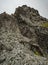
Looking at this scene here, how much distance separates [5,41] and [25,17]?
63.6 ft

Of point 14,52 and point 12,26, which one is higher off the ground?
point 12,26

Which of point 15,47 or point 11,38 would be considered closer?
point 15,47

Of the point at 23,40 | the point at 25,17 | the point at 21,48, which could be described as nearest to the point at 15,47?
the point at 21,48

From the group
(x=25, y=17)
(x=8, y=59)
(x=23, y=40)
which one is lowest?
(x=8, y=59)

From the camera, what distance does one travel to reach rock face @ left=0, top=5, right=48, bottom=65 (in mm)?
47156

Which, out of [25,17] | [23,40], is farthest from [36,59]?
[25,17]

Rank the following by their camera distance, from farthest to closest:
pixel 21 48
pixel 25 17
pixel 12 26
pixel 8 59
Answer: pixel 25 17 < pixel 12 26 < pixel 21 48 < pixel 8 59

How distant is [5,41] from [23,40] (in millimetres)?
4838

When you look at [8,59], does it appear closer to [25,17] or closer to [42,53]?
[42,53]

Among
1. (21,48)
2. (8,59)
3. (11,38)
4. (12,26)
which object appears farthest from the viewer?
(12,26)

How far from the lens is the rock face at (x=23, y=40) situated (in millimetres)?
47156

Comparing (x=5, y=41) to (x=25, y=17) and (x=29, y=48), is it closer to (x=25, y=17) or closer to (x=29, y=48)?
(x=29, y=48)

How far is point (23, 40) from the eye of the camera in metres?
55.9

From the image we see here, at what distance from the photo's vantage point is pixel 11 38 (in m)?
55.9
